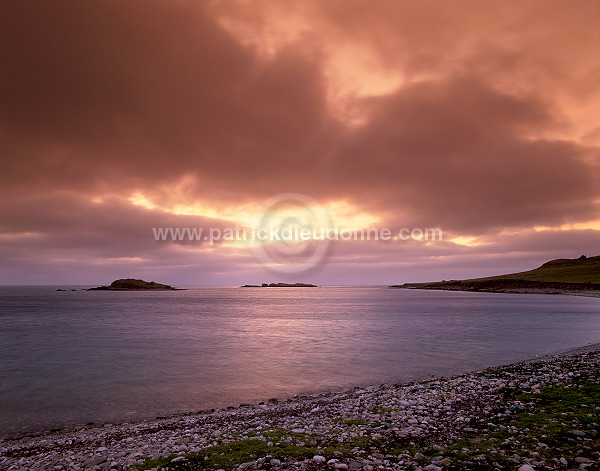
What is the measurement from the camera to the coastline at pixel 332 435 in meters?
9.18

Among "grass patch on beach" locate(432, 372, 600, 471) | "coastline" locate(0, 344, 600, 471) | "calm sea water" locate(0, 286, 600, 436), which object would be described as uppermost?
"grass patch on beach" locate(432, 372, 600, 471)

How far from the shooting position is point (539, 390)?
15.5 meters

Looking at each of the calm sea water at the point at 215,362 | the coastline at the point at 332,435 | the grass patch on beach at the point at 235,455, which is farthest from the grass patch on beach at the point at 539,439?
the calm sea water at the point at 215,362

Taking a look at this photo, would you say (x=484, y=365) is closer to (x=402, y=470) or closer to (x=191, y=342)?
(x=402, y=470)

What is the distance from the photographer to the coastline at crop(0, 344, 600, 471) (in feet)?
30.1

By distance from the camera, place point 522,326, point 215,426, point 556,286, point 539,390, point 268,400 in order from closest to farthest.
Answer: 1. point 215,426
2. point 539,390
3. point 268,400
4. point 522,326
5. point 556,286

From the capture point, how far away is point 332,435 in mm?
11445

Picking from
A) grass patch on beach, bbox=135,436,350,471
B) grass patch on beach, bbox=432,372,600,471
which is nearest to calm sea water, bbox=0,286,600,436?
grass patch on beach, bbox=135,436,350,471

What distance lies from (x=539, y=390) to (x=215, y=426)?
14.6 metres

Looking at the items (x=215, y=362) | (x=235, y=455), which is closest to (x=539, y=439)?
(x=235, y=455)

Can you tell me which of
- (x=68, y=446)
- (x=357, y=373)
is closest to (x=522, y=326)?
(x=357, y=373)

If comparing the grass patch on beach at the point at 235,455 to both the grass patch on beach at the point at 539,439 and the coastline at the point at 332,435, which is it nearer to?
the coastline at the point at 332,435

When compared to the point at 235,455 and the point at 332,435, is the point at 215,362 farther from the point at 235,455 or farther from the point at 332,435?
the point at 235,455

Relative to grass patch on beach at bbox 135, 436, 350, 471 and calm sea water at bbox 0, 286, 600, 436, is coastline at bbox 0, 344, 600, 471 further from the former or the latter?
calm sea water at bbox 0, 286, 600, 436
